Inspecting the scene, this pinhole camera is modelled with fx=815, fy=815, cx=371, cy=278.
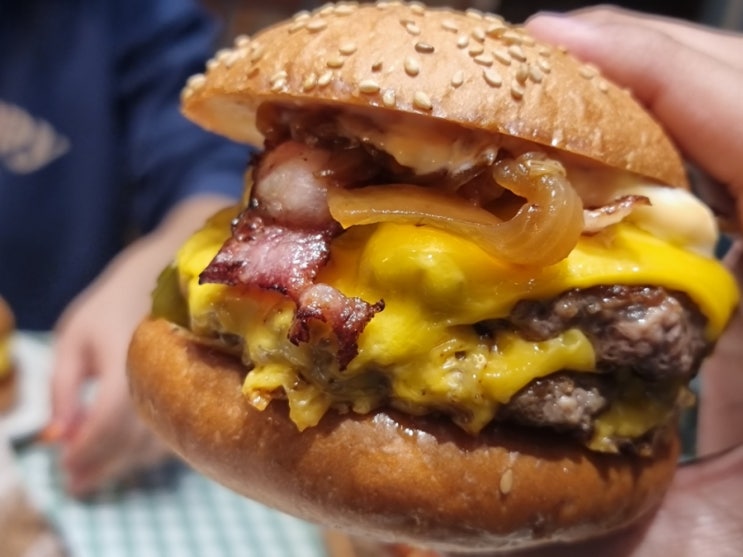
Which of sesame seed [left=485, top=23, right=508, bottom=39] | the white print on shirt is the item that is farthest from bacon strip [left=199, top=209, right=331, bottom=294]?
the white print on shirt

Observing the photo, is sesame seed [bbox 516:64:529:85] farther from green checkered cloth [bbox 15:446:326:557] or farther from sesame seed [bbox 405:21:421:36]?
green checkered cloth [bbox 15:446:326:557]

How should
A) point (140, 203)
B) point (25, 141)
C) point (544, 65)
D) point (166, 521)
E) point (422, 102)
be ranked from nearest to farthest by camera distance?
point (422, 102) < point (544, 65) < point (166, 521) < point (25, 141) < point (140, 203)

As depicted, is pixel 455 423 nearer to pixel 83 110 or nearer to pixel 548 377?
pixel 548 377

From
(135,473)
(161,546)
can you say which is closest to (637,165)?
(161,546)

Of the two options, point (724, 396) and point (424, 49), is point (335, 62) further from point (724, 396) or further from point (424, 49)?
point (724, 396)

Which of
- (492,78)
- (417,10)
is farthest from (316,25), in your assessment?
(492,78)
